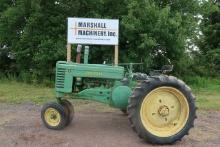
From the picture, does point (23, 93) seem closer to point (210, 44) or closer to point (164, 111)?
point (164, 111)

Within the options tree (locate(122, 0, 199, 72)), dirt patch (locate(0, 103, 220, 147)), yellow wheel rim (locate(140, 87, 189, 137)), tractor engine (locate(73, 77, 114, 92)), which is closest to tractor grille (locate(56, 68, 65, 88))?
tractor engine (locate(73, 77, 114, 92))

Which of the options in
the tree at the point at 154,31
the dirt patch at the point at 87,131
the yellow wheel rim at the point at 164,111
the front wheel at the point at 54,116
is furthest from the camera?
the tree at the point at 154,31

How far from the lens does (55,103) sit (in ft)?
30.7

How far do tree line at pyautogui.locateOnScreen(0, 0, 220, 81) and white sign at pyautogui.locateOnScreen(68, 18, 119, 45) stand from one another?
630cm

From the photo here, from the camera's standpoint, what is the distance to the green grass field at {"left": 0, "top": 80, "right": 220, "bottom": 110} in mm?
13539

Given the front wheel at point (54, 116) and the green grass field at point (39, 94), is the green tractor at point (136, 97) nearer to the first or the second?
the front wheel at point (54, 116)

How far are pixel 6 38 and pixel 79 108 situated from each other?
8249 millimetres

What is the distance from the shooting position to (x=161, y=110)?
855cm

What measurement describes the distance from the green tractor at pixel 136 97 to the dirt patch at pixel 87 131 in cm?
24

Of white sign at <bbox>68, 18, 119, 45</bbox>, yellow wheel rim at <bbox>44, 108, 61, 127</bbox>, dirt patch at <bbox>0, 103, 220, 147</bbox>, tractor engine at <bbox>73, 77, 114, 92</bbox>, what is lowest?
dirt patch at <bbox>0, 103, 220, 147</bbox>

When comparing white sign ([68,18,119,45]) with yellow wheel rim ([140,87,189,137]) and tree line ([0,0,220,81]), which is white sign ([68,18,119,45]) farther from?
tree line ([0,0,220,81])

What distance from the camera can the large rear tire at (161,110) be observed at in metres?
8.26

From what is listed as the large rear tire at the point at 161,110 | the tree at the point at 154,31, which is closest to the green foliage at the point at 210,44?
the tree at the point at 154,31

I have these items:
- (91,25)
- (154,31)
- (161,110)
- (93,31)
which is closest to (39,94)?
(93,31)
